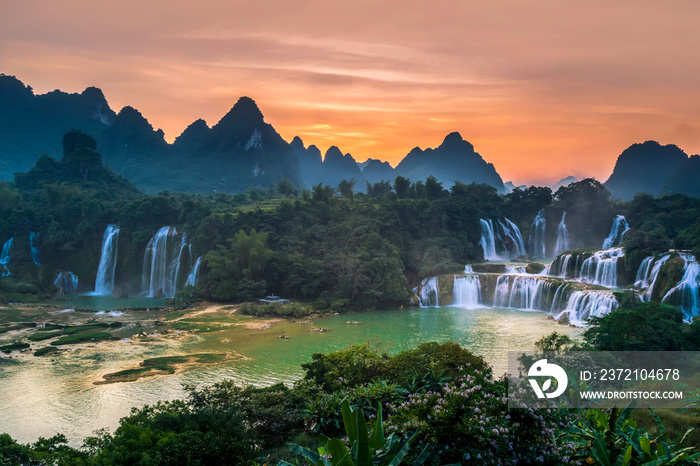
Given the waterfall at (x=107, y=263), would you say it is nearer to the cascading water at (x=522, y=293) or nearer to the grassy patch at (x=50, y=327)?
the grassy patch at (x=50, y=327)

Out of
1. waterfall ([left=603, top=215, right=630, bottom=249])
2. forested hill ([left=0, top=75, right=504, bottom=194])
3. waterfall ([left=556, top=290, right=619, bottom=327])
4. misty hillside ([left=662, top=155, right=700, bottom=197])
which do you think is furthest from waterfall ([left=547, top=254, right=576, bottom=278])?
forested hill ([left=0, top=75, right=504, bottom=194])

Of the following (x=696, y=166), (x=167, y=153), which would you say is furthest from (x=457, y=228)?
(x=167, y=153)

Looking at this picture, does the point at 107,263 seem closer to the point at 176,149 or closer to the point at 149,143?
the point at 149,143

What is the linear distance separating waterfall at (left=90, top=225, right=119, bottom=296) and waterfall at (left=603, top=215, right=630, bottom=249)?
32730 millimetres

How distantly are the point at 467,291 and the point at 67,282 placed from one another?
24.3 metres

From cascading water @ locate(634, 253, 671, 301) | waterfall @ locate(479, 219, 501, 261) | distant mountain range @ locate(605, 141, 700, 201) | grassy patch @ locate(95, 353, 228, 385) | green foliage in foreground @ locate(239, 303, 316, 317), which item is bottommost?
grassy patch @ locate(95, 353, 228, 385)

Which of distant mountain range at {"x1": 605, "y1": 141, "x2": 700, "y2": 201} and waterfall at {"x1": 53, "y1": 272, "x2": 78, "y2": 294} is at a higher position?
distant mountain range at {"x1": 605, "y1": 141, "x2": 700, "y2": 201}

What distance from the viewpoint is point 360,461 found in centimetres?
370

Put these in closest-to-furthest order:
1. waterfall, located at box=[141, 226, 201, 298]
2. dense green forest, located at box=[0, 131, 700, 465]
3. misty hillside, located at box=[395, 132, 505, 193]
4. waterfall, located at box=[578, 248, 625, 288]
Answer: dense green forest, located at box=[0, 131, 700, 465] < waterfall, located at box=[578, 248, 625, 288] < waterfall, located at box=[141, 226, 201, 298] < misty hillside, located at box=[395, 132, 505, 193]

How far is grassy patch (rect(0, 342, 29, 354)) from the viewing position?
15.8 metres

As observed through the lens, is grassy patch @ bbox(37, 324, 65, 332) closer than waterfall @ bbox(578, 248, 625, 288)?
Yes

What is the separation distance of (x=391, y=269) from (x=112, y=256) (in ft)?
61.0

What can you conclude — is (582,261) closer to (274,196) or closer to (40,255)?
(274,196)

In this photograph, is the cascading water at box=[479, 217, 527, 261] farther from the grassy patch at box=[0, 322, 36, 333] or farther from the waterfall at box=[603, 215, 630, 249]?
the grassy patch at box=[0, 322, 36, 333]
